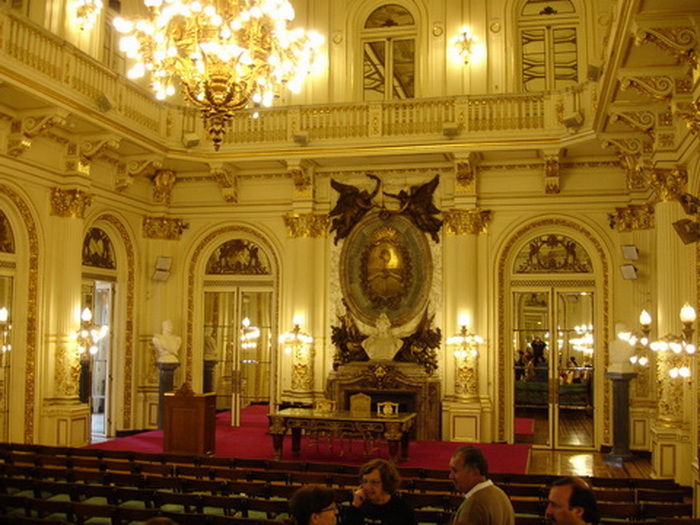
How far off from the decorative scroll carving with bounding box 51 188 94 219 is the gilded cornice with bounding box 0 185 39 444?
1.68ft

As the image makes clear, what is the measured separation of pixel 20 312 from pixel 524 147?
885 centimetres

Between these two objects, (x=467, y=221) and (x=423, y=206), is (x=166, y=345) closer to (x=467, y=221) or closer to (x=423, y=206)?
(x=423, y=206)

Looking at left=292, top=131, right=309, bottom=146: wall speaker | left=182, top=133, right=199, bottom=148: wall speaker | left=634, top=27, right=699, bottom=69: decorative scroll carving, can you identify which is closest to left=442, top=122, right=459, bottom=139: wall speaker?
left=292, top=131, right=309, bottom=146: wall speaker

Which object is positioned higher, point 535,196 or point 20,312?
point 535,196

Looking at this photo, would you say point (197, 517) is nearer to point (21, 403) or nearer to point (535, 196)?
point (21, 403)

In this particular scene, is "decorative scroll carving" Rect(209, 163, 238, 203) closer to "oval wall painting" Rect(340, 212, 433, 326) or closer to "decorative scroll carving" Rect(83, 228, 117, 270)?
"decorative scroll carving" Rect(83, 228, 117, 270)

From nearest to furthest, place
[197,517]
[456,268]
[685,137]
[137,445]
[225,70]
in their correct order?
[197,517] < [225,70] < [685,137] < [137,445] < [456,268]

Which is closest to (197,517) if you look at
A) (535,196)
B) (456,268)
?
(456,268)

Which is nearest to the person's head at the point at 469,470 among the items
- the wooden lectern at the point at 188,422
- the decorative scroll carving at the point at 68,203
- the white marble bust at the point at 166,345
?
the wooden lectern at the point at 188,422

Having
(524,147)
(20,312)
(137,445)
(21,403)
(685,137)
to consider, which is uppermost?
(524,147)

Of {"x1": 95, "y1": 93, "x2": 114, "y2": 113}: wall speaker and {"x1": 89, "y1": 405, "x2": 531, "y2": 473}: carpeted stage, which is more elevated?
{"x1": 95, "y1": 93, "x2": 114, "y2": 113}: wall speaker

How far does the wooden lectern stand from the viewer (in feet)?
38.6

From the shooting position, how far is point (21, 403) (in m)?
11.9

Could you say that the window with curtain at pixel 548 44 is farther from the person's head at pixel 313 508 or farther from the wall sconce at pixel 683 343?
the person's head at pixel 313 508
